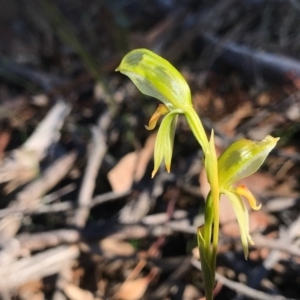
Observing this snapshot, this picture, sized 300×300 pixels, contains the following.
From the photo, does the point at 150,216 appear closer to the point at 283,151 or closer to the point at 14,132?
the point at 283,151

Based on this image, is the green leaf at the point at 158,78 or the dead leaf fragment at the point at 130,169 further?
the dead leaf fragment at the point at 130,169

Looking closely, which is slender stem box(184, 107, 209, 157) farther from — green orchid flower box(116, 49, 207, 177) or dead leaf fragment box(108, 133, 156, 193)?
dead leaf fragment box(108, 133, 156, 193)

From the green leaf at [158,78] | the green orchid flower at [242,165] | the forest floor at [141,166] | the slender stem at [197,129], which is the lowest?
the forest floor at [141,166]

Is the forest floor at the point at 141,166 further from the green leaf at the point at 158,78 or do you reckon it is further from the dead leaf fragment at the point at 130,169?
the green leaf at the point at 158,78

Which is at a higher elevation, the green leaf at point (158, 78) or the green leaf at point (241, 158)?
the green leaf at point (158, 78)

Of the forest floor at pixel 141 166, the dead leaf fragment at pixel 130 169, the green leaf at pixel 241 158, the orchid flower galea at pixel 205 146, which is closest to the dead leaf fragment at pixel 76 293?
the forest floor at pixel 141 166

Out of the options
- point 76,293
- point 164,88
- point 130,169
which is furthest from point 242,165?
point 130,169

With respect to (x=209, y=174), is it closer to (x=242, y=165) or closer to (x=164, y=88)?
(x=242, y=165)

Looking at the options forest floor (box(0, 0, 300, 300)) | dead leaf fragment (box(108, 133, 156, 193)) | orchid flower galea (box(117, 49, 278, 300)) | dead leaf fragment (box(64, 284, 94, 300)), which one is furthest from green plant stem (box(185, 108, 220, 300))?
dead leaf fragment (box(108, 133, 156, 193))
